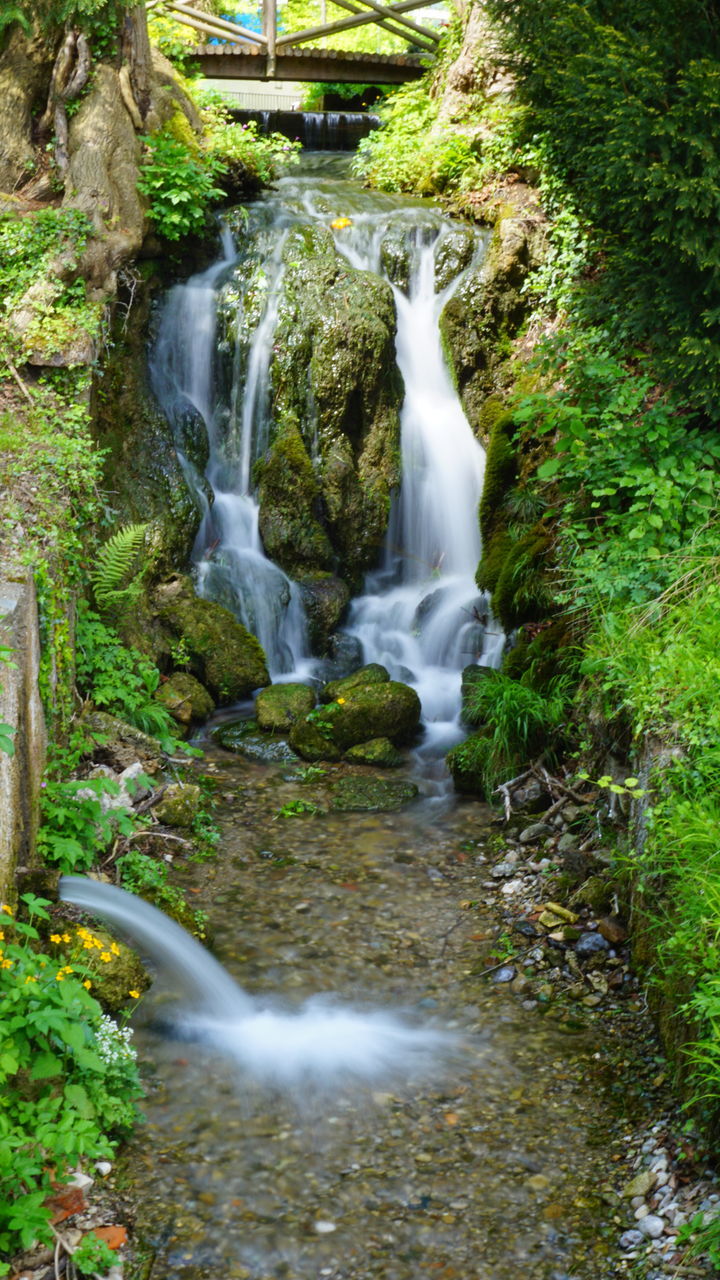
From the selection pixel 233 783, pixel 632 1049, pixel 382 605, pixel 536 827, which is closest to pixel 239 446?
pixel 382 605

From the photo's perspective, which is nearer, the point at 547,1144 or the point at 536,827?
the point at 547,1144

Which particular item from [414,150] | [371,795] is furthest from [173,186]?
[371,795]

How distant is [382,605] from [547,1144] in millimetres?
5865

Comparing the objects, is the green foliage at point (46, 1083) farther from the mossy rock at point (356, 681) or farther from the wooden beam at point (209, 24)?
the wooden beam at point (209, 24)

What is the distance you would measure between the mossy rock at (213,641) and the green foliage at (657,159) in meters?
3.81

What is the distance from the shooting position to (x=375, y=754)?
7750 millimetres

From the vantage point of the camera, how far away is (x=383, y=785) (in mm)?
7430

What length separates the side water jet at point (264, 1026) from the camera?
456 cm

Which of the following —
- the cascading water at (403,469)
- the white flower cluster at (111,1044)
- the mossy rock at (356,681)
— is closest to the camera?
the white flower cluster at (111,1044)

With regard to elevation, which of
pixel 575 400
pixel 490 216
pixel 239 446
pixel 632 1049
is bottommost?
pixel 632 1049

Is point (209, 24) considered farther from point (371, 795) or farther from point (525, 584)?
point (371, 795)

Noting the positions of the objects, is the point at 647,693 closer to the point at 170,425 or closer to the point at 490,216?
the point at 170,425

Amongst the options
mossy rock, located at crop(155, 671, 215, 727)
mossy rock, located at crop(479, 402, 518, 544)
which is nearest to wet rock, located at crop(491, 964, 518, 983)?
Answer: mossy rock, located at crop(155, 671, 215, 727)

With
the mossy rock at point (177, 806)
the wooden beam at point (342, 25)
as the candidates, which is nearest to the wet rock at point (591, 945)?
the mossy rock at point (177, 806)
